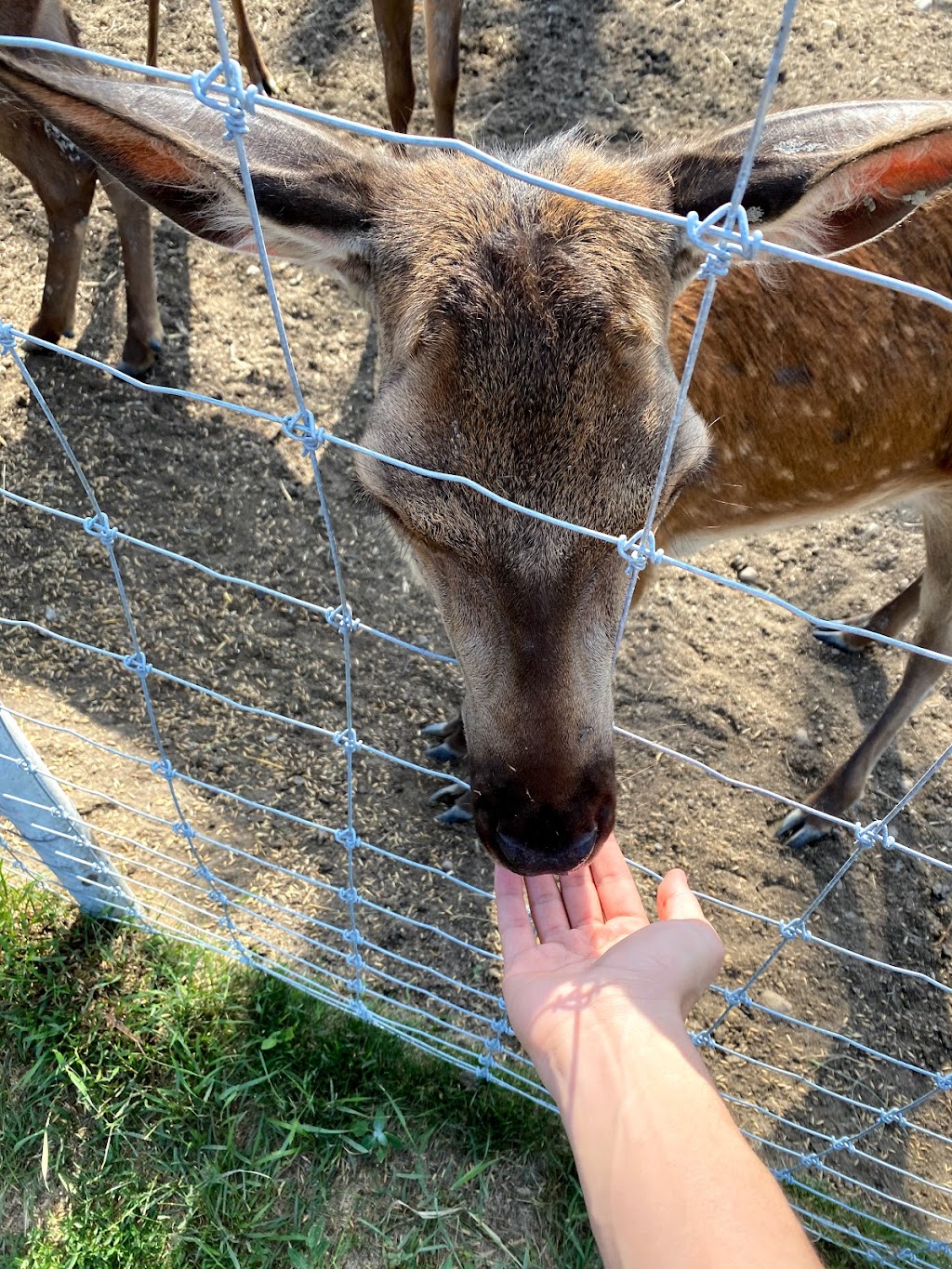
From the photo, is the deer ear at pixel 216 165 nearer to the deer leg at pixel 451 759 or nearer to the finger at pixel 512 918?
the finger at pixel 512 918

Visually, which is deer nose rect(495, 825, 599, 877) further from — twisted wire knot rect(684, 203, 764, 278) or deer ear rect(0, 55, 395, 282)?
deer ear rect(0, 55, 395, 282)

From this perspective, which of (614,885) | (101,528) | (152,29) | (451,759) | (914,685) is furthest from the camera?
(152,29)

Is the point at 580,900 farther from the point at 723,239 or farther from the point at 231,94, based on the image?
the point at 231,94

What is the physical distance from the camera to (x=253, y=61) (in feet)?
18.9

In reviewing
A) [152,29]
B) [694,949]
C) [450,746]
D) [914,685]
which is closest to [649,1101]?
[694,949]

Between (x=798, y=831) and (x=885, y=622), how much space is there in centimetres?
105

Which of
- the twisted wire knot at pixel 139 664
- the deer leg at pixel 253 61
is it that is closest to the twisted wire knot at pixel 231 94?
the twisted wire knot at pixel 139 664

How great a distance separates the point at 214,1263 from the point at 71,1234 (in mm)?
→ 436

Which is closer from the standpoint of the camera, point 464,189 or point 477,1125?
point 464,189

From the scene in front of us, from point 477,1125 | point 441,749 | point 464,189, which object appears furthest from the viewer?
point 441,749

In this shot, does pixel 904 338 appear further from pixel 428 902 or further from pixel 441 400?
pixel 428 902

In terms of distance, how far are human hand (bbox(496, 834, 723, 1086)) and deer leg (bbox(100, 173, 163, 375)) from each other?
360 cm

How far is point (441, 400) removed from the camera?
216 centimetres

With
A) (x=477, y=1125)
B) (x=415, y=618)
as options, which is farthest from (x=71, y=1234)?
(x=415, y=618)
